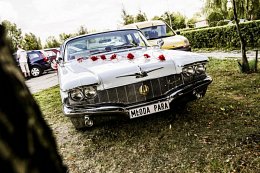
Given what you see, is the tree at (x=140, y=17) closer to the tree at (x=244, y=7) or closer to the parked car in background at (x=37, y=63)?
the tree at (x=244, y=7)

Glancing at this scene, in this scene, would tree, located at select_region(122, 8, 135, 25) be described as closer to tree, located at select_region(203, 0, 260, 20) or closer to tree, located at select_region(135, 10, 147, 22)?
tree, located at select_region(135, 10, 147, 22)

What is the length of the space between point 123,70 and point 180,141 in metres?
1.20

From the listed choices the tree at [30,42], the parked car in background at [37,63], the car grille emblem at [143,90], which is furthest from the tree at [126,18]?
the car grille emblem at [143,90]

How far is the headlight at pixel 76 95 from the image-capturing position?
3.74 m

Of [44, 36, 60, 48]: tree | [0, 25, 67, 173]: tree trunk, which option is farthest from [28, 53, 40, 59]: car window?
[44, 36, 60, 48]: tree

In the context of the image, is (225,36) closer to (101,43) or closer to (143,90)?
(101,43)

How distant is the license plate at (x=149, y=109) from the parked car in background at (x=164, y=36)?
6.55m

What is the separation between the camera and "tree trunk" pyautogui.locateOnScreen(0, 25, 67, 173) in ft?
2.21

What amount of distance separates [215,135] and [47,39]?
4166 cm

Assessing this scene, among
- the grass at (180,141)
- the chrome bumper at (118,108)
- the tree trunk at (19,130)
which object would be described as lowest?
the grass at (180,141)

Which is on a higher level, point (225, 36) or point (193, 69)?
point (193, 69)

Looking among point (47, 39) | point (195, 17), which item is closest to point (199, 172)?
point (47, 39)

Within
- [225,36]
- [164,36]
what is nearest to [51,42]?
[225,36]

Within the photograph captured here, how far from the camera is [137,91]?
12.9 feet
